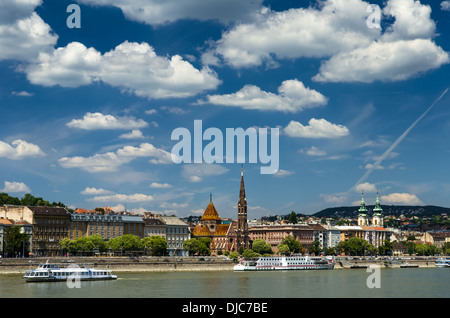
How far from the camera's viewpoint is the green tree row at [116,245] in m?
114

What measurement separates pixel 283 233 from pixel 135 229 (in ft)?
181

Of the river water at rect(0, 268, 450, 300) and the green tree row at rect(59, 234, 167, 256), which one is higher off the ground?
the green tree row at rect(59, 234, 167, 256)

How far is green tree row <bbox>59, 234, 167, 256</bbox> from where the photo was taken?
374 ft

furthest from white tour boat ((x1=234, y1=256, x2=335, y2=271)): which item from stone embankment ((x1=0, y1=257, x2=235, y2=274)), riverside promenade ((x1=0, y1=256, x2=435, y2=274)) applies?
stone embankment ((x1=0, y1=257, x2=235, y2=274))

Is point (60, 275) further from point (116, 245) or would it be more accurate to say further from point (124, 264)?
point (116, 245)

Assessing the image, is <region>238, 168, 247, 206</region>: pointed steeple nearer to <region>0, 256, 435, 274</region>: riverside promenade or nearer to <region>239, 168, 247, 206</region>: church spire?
<region>239, 168, 247, 206</region>: church spire

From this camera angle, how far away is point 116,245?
119 m

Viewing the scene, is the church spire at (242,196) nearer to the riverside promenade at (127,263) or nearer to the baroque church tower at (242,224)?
the baroque church tower at (242,224)

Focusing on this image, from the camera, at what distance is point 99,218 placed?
12912 cm

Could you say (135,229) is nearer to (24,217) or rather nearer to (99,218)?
(99,218)

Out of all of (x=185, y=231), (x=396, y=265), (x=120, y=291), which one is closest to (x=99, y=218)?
(x=185, y=231)

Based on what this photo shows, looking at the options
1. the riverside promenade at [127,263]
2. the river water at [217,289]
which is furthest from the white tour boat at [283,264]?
the river water at [217,289]

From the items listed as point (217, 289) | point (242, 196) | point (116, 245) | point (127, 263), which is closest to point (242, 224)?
point (242, 196)
